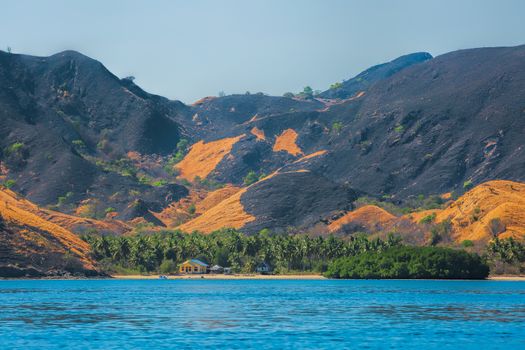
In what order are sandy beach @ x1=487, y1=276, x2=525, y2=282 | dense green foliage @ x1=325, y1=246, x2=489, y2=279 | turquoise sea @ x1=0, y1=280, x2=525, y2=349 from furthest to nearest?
sandy beach @ x1=487, y1=276, x2=525, y2=282
dense green foliage @ x1=325, y1=246, x2=489, y2=279
turquoise sea @ x1=0, y1=280, x2=525, y2=349

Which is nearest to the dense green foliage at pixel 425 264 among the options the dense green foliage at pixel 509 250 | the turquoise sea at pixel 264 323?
the dense green foliage at pixel 509 250

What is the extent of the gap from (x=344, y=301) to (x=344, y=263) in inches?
3495

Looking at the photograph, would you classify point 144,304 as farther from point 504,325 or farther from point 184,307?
point 504,325

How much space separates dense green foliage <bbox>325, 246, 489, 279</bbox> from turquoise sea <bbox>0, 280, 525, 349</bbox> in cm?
6343

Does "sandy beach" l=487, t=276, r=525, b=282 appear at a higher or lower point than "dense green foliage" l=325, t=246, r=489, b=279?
lower

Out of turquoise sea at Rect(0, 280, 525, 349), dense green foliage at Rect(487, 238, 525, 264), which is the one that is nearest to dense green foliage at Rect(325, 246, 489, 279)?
dense green foliage at Rect(487, 238, 525, 264)

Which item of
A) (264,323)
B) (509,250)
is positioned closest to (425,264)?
(509,250)

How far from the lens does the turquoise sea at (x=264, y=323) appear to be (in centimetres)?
6225

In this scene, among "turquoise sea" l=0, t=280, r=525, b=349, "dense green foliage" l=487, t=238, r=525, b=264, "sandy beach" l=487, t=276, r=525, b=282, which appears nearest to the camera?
A: "turquoise sea" l=0, t=280, r=525, b=349

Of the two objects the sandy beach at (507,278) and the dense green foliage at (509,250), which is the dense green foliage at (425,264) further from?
the dense green foliage at (509,250)

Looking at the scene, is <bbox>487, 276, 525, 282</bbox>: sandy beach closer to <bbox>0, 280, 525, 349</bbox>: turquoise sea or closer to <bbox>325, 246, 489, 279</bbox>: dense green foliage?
<bbox>325, 246, 489, 279</bbox>: dense green foliage

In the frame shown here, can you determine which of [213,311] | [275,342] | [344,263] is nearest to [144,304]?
[213,311]

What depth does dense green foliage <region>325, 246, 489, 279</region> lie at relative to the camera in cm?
17862

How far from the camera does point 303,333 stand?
68.2 metres
